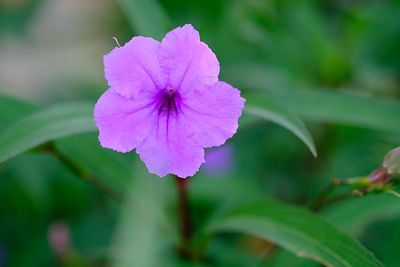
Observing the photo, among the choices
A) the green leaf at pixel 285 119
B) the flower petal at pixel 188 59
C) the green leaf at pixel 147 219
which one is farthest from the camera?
the green leaf at pixel 147 219

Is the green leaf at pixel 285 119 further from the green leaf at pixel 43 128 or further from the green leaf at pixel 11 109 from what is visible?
the green leaf at pixel 11 109

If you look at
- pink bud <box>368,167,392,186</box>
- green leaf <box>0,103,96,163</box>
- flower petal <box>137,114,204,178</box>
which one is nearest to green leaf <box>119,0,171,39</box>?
green leaf <box>0,103,96,163</box>

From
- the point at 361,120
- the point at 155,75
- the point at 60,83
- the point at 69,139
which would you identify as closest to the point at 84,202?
the point at 60,83

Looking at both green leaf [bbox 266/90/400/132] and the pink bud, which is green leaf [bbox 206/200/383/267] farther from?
green leaf [bbox 266/90/400/132]

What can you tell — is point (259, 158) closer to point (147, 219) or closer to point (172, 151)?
point (147, 219)

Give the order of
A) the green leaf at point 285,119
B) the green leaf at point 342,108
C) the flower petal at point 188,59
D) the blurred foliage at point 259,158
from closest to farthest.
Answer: the flower petal at point 188,59 → the green leaf at point 285,119 → the green leaf at point 342,108 → the blurred foliage at point 259,158

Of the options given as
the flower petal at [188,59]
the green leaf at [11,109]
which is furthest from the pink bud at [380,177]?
the green leaf at [11,109]

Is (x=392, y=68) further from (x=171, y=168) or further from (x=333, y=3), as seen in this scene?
(x=171, y=168)
